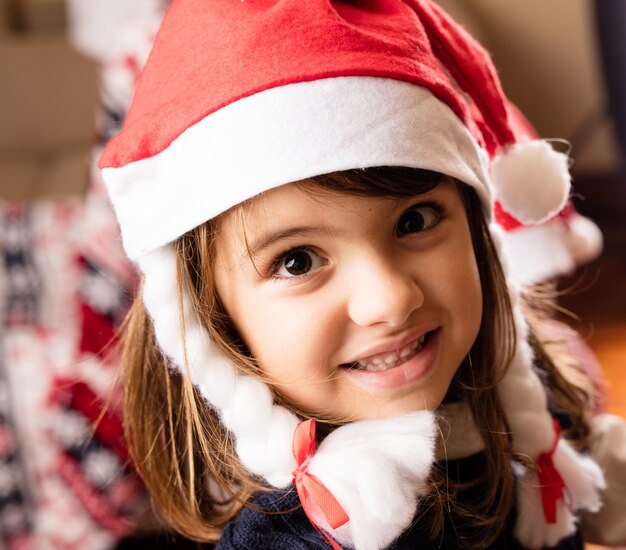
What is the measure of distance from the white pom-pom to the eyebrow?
23 centimetres

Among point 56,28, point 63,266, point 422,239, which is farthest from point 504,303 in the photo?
point 56,28

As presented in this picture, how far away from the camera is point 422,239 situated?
70cm

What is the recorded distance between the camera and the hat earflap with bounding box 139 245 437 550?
2.13 ft

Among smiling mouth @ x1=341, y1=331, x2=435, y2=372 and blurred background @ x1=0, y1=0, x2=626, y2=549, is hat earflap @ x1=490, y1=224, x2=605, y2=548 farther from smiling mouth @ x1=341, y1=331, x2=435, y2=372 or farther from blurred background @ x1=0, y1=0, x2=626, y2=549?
blurred background @ x1=0, y1=0, x2=626, y2=549

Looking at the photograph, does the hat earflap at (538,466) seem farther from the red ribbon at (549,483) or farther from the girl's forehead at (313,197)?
the girl's forehead at (313,197)

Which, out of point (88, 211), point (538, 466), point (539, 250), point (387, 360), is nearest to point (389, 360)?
point (387, 360)

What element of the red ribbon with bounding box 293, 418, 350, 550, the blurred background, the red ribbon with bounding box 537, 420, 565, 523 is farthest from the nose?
the blurred background

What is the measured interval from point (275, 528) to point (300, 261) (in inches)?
9.9

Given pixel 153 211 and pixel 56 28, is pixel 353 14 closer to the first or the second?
pixel 153 211

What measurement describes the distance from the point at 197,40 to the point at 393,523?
42 cm

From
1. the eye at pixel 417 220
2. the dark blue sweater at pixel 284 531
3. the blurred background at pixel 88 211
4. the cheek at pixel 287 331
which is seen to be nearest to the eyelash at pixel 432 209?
the eye at pixel 417 220

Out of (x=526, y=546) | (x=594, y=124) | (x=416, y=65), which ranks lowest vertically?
(x=594, y=124)

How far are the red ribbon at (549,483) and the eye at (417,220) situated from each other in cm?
28

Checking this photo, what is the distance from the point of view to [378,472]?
0.66 meters
